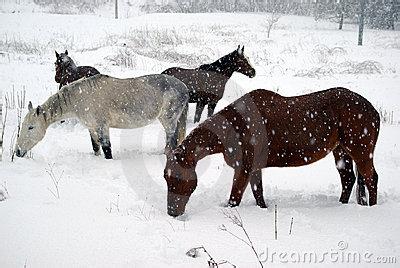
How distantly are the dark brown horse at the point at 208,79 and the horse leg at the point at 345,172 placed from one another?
528 centimetres

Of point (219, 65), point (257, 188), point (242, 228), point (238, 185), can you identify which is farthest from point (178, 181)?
point (219, 65)

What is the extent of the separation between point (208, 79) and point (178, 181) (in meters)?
6.04

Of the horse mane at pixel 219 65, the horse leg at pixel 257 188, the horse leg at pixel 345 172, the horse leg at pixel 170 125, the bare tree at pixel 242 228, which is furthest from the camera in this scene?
the horse mane at pixel 219 65

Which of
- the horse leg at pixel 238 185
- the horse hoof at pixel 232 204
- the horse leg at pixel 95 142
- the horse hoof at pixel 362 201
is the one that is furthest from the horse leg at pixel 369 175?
the horse leg at pixel 95 142

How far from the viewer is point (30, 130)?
259 inches

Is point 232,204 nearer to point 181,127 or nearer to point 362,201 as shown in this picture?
point 362,201

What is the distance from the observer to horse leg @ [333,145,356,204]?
505cm

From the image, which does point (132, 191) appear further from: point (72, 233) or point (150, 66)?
point (150, 66)

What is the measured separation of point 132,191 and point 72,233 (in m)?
1.79

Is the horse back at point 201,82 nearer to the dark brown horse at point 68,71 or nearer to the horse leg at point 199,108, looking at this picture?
the horse leg at point 199,108

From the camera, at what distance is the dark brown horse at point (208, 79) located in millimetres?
9719

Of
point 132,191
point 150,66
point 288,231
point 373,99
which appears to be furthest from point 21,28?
point 288,231

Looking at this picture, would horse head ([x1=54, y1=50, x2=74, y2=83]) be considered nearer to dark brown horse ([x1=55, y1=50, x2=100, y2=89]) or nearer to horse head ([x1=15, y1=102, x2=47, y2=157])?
dark brown horse ([x1=55, y1=50, x2=100, y2=89])

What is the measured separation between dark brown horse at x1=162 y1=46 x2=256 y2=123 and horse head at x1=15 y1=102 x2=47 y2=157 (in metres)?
3.90
